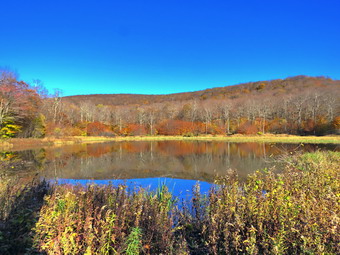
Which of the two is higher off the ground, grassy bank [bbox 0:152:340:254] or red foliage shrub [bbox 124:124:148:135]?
red foliage shrub [bbox 124:124:148:135]

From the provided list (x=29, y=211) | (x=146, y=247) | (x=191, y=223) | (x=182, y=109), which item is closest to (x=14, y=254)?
(x=29, y=211)

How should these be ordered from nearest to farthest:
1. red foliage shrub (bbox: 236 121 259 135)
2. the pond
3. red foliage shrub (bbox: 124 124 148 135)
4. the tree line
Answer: the pond → the tree line → red foliage shrub (bbox: 236 121 259 135) → red foliage shrub (bbox: 124 124 148 135)

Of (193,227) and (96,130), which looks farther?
(96,130)

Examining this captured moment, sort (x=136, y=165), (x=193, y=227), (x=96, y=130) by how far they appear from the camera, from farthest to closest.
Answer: (x=96, y=130), (x=136, y=165), (x=193, y=227)

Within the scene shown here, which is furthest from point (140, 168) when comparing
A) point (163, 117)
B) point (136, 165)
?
point (163, 117)

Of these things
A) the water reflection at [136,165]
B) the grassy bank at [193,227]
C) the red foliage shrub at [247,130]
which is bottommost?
the water reflection at [136,165]

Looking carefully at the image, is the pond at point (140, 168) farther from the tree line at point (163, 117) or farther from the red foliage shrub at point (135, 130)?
the red foliage shrub at point (135, 130)

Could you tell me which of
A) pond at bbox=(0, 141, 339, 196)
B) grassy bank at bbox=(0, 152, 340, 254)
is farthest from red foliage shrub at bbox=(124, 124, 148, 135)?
grassy bank at bbox=(0, 152, 340, 254)

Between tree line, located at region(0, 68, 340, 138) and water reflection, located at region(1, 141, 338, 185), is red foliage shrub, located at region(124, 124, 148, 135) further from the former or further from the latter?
water reflection, located at region(1, 141, 338, 185)

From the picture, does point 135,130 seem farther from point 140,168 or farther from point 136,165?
point 140,168

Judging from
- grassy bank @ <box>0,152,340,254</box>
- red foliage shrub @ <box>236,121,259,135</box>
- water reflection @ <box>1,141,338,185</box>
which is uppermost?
red foliage shrub @ <box>236,121,259,135</box>

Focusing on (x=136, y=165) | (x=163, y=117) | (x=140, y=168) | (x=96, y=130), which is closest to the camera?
(x=140, y=168)

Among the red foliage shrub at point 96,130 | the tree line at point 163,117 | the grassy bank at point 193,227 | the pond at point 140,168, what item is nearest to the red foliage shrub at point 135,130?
the tree line at point 163,117

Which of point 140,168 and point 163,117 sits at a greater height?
point 163,117
